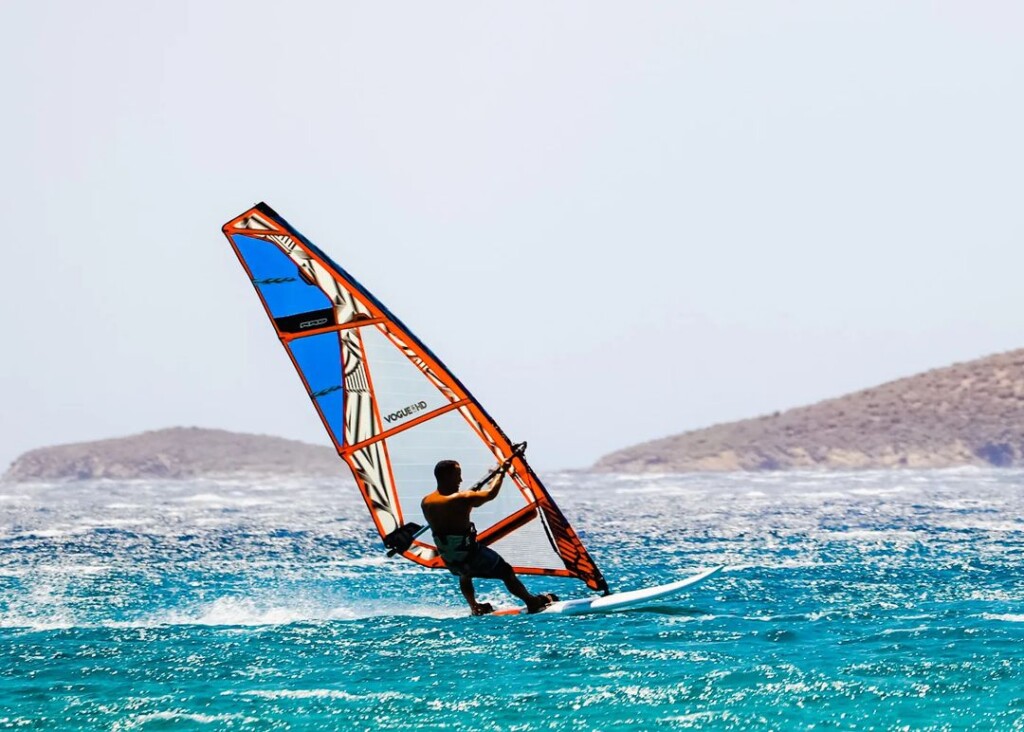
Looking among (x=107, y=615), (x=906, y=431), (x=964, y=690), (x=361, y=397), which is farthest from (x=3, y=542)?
(x=906, y=431)

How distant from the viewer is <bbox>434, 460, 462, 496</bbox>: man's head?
43.2ft

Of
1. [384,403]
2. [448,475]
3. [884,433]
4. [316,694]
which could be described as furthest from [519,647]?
[884,433]

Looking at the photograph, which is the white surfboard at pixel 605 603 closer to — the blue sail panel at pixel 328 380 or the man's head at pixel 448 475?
the man's head at pixel 448 475

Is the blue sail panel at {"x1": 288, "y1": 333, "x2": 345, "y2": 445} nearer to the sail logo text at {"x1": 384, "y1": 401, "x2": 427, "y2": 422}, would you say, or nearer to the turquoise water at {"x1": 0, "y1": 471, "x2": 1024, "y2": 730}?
the sail logo text at {"x1": 384, "y1": 401, "x2": 427, "y2": 422}

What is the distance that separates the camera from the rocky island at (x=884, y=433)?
470 ft

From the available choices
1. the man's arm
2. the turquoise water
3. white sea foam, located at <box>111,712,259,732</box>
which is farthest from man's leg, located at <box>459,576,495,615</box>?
white sea foam, located at <box>111,712,259,732</box>

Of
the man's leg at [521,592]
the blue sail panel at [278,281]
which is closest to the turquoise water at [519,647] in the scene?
the man's leg at [521,592]

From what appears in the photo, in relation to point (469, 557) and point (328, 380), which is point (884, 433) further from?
point (469, 557)

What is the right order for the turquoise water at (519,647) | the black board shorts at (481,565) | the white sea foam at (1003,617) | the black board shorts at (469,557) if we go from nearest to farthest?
the turquoise water at (519,647)
the black board shorts at (469,557)
the black board shorts at (481,565)
the white sea foam at (1003,617)

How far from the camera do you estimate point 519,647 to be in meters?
13.2

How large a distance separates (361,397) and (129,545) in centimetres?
1830

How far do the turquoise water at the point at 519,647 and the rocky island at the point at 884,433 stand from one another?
124226 mm

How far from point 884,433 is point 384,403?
146m

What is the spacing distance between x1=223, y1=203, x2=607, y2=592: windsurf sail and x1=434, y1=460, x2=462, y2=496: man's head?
1.17m
